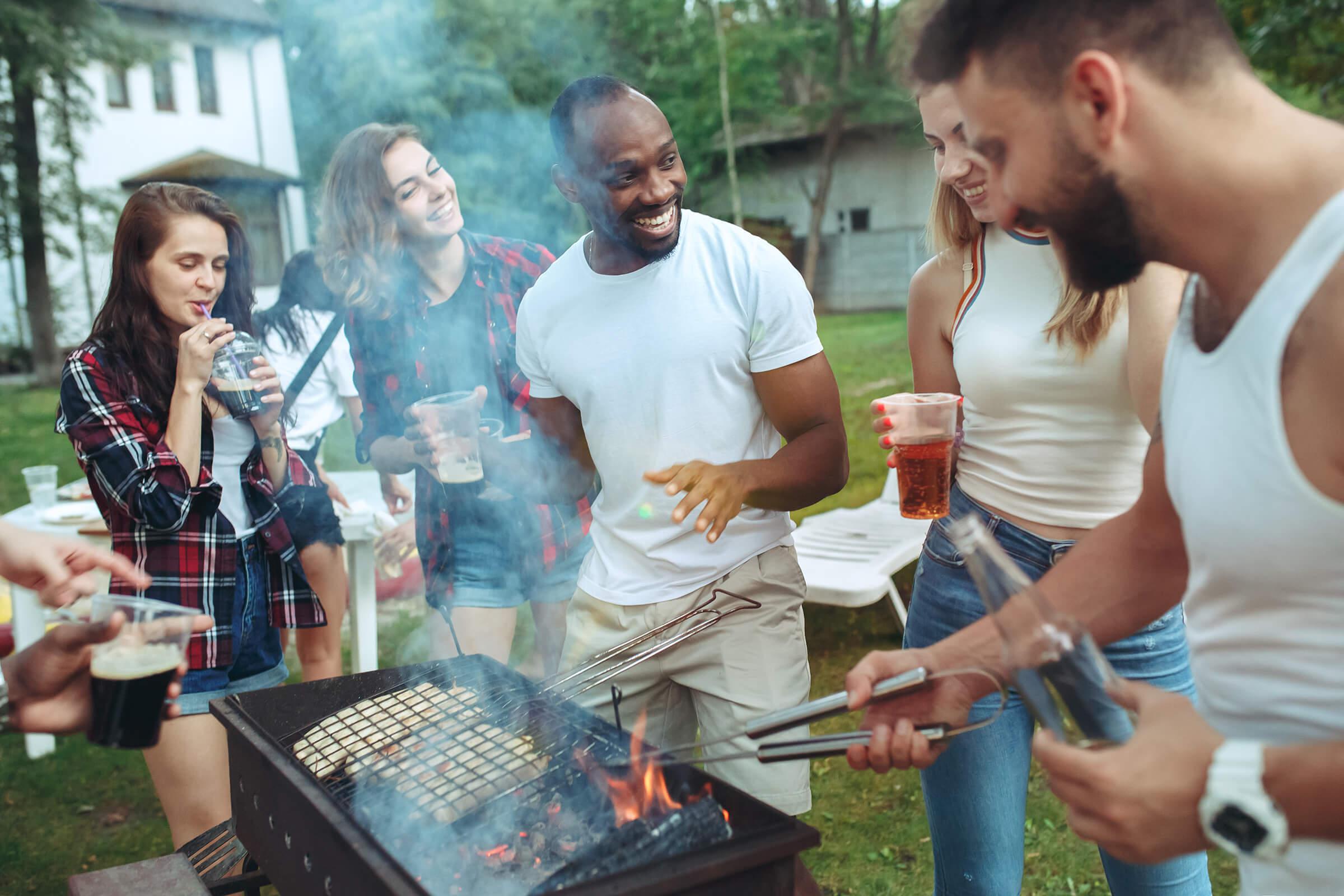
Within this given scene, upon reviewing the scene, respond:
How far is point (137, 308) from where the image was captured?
326 cm

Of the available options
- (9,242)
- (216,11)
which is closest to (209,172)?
(216,11)

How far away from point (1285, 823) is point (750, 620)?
1571 mm

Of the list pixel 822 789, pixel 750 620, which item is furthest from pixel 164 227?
pixel 822 789

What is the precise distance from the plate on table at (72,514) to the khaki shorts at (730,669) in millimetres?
3050

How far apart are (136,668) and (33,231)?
61.0ft

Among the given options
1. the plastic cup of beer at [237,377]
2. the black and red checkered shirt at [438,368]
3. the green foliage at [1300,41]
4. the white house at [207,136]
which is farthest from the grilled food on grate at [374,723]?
the white house at [207,136]

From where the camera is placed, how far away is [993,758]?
2.38 metres

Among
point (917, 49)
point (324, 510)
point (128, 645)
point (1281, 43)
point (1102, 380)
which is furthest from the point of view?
point (1281, 43)

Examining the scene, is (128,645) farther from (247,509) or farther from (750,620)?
(247,509)

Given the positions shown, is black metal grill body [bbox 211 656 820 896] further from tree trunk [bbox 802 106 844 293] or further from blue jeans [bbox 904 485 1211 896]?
tree trunk [bbox 802 106 844 293]

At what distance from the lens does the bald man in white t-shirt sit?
8.45ft

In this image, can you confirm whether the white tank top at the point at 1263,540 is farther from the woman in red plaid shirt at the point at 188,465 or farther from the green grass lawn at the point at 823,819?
the woman in red plaid shirt at the point at 188,465

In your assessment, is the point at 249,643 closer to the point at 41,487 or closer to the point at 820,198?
the point at 41,487

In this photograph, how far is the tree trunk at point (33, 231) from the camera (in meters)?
16.7
